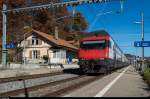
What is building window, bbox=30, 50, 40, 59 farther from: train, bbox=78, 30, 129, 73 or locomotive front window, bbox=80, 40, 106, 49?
locomotive front window, bbox=80, 40, 106, 49

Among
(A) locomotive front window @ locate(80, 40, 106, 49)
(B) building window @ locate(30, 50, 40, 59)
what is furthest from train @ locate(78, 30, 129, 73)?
(B) building window @ locate(30, 50, 40, 59)

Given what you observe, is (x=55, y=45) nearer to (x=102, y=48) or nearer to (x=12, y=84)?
(x=102, y=48)

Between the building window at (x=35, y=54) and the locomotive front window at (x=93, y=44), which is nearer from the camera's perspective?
the locomotive front window at (x=93, y=44)

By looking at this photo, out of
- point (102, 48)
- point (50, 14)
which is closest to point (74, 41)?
point (50, 14)

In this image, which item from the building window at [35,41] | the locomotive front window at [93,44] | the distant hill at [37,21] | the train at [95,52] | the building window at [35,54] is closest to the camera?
the train at [95,52]

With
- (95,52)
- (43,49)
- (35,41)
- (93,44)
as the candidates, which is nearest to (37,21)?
(35,41)

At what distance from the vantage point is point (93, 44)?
3023 centimetres

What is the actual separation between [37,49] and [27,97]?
54810mm

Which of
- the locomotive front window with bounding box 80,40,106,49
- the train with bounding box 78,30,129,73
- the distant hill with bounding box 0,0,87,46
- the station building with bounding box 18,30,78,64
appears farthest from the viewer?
the distant hill with bounding box 0,0,87,46

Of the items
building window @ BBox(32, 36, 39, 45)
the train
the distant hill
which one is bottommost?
the train

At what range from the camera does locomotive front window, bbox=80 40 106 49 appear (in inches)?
1170

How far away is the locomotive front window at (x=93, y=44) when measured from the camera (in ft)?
97.5

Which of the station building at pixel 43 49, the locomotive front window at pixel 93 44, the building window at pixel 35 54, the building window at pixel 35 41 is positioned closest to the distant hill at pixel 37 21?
the station building at pixel 43 49

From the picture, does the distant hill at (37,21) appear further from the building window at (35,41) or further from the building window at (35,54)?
the building window at (35,54)
